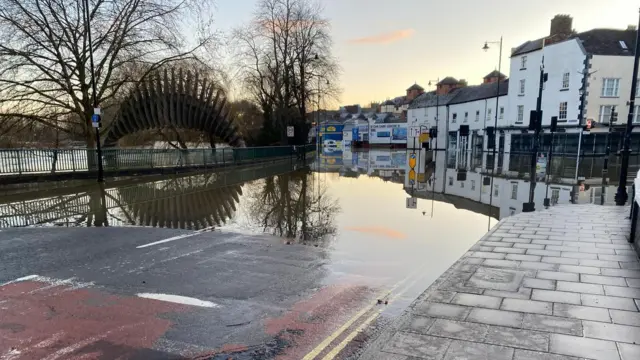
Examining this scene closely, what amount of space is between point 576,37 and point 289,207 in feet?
122

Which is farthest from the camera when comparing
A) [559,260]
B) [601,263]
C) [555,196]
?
[555,196]

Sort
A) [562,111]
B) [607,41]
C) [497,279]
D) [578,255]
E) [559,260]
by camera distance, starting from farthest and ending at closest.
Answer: [562,111] < [607,41] < [578,255] < [559,260] < [497,279]

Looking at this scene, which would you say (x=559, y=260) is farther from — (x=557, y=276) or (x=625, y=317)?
(x=625, y=317)

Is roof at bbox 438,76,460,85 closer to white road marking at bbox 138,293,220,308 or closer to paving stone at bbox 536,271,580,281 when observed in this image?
paving stone at bbox 536,271,580,281

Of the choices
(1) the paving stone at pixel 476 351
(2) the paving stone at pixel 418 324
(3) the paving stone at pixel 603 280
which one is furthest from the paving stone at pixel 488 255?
(1) the paving stone at pixel 476 351

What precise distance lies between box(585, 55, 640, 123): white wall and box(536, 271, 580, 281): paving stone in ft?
118

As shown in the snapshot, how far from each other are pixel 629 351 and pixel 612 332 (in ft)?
1.28

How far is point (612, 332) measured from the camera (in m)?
3.79

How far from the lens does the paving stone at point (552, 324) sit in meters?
3.84

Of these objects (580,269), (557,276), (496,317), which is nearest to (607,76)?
(580,269)

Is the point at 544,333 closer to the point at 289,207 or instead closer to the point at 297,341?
the point at 297,341

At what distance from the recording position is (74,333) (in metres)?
4.05

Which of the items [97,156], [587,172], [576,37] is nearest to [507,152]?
[576,37]

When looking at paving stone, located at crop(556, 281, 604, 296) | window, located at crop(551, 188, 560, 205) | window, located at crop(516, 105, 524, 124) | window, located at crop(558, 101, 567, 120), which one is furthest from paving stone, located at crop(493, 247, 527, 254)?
window, located at crop(516, 105, 524, 124)
